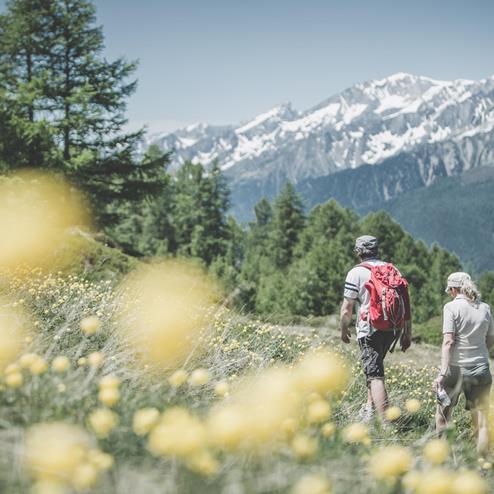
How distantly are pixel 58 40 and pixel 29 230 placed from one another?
29.7 ft

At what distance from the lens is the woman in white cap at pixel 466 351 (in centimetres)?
478

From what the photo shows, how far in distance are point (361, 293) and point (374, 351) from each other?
587 millimetres

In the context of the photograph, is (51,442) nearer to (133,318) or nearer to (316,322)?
(133,318)

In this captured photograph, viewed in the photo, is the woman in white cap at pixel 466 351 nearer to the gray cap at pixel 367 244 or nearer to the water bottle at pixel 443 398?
the water bottle at pixel 443 398

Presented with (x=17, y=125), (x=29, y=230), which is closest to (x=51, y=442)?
(x=29, y=230)

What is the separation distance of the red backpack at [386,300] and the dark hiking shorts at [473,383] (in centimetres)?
67

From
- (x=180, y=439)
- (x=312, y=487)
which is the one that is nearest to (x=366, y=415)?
(x=312, y=487)

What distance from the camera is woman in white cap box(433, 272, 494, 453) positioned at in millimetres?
4777

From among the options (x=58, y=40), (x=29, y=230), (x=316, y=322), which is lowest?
(x=316, y=322)

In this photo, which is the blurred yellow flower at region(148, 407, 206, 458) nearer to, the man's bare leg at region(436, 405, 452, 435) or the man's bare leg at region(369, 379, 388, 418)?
the man's bare leg at region(369, 379, 388, 418)

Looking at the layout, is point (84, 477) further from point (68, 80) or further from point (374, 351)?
point (68, 80)

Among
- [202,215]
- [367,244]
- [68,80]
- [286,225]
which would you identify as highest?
[68,80]

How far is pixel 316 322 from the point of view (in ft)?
48.7

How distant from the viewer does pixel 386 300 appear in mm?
4832
